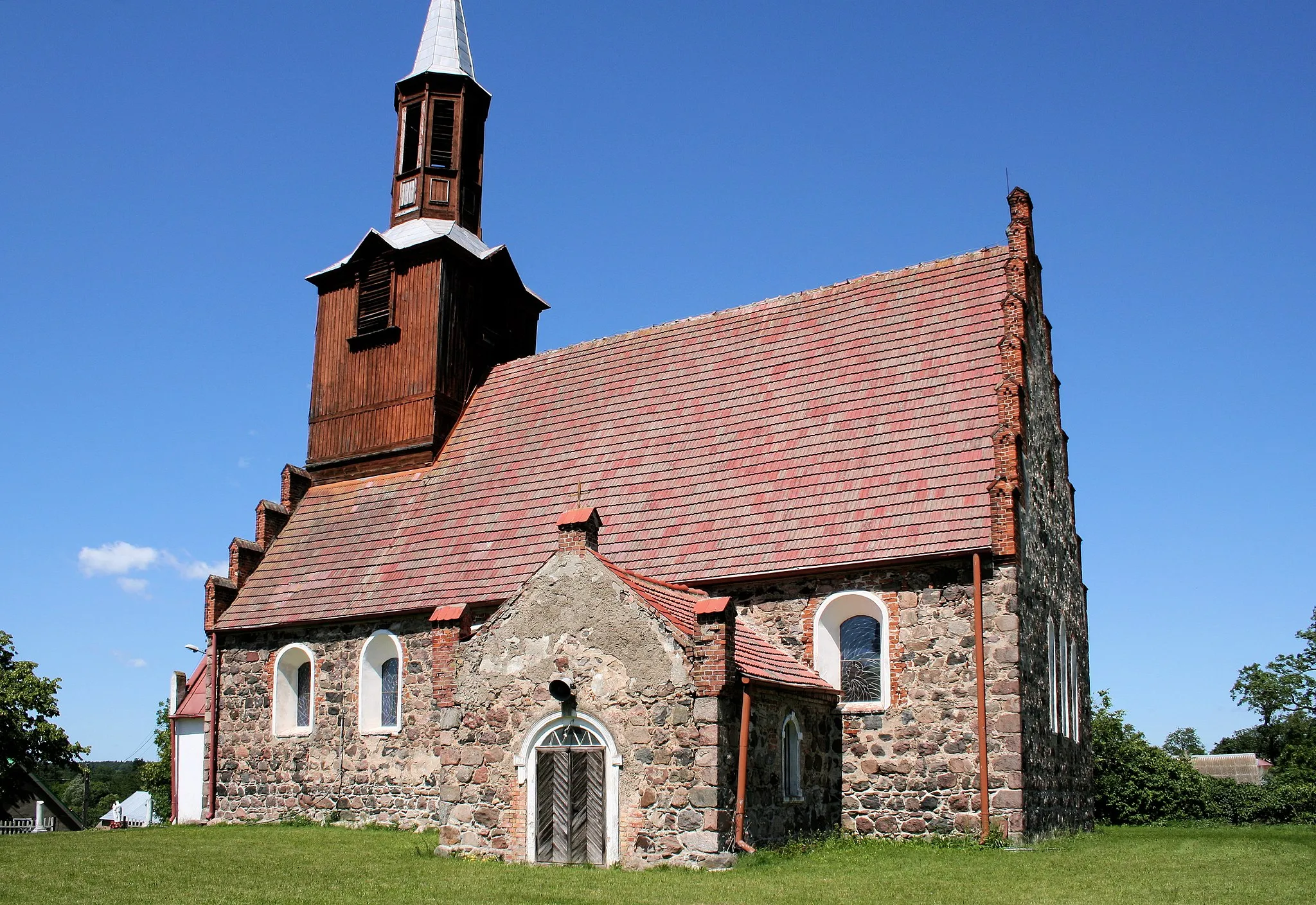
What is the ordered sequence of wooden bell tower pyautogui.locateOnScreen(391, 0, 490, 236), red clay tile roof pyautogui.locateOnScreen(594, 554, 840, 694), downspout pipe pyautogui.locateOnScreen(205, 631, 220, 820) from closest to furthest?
red clay tile roof pyautogui.locateOnScreen(594, 554, 840, 694), downspout pipe pyautogui.locateOnScreen(205, 631, 220, 820), wooden bell tower pyautogui.locateOnScreen(391, 0, 490, 236)

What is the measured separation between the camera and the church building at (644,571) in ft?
49.8

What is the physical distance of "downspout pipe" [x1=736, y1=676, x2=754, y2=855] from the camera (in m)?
14.4

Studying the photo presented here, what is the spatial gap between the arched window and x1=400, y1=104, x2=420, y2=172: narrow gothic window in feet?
58.6

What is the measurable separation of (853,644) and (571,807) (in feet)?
17.0

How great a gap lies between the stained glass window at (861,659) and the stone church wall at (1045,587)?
2.10m

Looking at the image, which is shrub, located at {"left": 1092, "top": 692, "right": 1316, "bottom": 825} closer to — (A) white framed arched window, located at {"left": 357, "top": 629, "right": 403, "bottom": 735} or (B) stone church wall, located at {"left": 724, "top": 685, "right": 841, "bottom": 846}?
(B) stone church wall, located at {"left": 724, "top": 685, "right": 841, "bottom": 846}

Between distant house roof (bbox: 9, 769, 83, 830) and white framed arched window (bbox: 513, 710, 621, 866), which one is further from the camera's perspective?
distant house roof (bbox: 9, 769, 83, 830)

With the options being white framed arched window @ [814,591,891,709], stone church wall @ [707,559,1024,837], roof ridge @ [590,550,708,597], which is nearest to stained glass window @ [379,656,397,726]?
roof ridge @ [590,550,708,597]

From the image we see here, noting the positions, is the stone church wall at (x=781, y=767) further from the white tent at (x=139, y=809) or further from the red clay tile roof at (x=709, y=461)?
the white tent at (x=139, y=809)

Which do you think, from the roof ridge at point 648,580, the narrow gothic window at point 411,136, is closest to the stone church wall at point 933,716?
the roof ridge at point 648,580

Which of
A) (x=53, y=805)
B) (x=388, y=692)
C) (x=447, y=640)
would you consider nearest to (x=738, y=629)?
(x=447, y=640)

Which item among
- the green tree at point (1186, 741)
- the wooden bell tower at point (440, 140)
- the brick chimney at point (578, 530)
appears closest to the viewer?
the brick chimney at point (578, 530)

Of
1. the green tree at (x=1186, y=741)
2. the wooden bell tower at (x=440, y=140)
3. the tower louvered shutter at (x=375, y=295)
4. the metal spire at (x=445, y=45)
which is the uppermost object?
the metal spire at (x=445, y=45)

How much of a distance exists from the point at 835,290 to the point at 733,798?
11.4 metres
